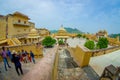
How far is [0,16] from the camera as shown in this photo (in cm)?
3073

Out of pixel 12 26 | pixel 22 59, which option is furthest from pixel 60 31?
pixel 22 59

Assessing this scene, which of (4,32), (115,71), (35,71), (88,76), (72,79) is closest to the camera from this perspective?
(35,71)

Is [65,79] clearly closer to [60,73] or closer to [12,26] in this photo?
[60,73]

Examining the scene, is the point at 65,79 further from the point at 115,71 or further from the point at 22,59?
the point at 22,59

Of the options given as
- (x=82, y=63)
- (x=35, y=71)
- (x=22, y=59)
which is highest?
(x=35, y=71)

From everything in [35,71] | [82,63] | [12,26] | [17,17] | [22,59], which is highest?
[17,17]

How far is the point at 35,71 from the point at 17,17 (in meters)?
36.1

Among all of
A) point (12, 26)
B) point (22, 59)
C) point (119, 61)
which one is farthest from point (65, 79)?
point (12, 26)

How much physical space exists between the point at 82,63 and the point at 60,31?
23.9m

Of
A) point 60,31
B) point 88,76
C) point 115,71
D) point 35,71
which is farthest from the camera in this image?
point 60,31

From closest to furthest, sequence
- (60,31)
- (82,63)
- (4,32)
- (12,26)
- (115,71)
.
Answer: (115,71) → (82,63) → (60,31) → (4,32) → (12,26)

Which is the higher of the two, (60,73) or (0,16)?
(0,16)

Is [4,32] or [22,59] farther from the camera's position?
[4,32]

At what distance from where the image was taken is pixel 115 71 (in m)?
4.62
